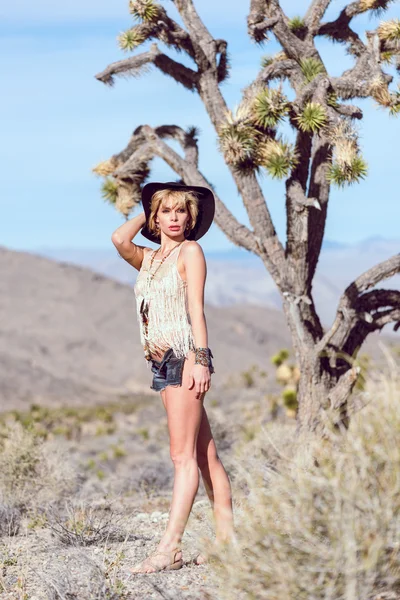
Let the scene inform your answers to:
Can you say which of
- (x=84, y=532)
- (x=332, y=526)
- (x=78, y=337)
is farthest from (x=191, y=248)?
(x=78, y=337)

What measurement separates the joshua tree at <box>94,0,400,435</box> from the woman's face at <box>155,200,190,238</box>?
2.82 metres

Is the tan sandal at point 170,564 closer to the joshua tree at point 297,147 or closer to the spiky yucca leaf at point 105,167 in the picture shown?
the joshua tree at point 297,147

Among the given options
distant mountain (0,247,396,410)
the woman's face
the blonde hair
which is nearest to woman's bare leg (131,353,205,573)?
the woman's face

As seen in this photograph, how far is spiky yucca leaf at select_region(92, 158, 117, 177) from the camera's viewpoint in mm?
9805

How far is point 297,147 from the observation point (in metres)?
8.68

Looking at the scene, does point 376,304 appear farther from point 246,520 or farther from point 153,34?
point 246,520

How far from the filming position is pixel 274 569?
352cm

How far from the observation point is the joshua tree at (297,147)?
8.04 m

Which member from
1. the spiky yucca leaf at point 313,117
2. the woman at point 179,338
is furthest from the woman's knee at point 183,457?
the spiky yucca leaf at point 313,117

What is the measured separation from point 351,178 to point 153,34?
3215 millimetres

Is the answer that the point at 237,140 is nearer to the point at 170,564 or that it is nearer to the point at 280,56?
the point at 280,56

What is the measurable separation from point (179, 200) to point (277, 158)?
309cm

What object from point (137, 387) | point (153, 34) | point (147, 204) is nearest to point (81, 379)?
point (137, 387)

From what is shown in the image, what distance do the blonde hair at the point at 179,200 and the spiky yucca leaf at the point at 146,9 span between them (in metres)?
4.72
